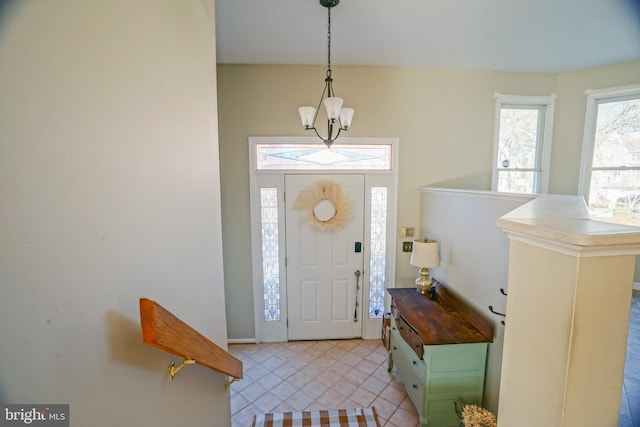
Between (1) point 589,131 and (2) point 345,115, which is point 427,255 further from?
(1) point 589,131

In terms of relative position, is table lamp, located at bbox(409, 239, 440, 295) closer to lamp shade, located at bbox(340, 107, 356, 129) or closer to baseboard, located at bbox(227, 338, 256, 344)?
lamp shade, located at bbox(340, 107, 356, 129)

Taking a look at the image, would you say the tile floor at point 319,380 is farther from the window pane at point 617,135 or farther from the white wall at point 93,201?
the white wall at point 93,201

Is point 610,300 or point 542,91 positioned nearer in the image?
point 610,300

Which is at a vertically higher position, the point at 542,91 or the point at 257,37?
the point at 257,37

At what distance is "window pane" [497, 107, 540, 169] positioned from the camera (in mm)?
3258

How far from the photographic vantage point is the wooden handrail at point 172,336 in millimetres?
563

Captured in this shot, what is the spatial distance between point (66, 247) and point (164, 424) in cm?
66

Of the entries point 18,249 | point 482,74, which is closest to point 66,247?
point 18,249

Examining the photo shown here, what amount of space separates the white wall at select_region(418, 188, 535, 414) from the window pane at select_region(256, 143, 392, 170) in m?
0.77

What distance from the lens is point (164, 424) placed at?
0.81 meters

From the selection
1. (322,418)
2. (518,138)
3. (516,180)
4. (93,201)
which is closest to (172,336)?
(93,201)

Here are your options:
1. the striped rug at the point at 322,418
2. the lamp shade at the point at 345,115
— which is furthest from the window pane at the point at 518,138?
the striped rug at the point at 322,418

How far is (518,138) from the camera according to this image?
3277mm

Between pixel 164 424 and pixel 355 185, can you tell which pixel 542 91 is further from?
pixel 164 424
